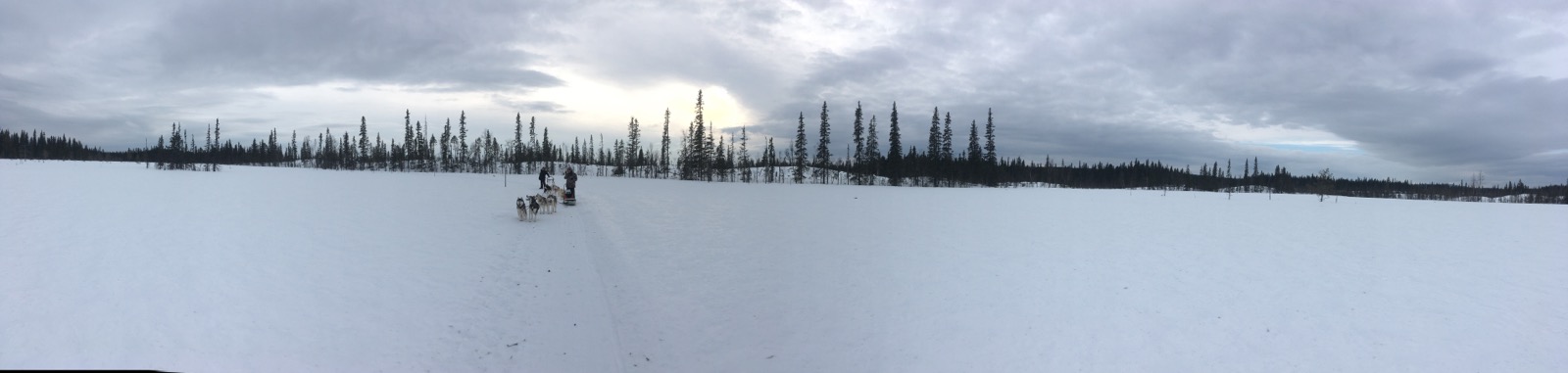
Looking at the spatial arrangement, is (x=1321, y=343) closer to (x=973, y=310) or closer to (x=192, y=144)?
(x=973, y=310)

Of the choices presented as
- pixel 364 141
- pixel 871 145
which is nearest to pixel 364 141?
pixel 364 141

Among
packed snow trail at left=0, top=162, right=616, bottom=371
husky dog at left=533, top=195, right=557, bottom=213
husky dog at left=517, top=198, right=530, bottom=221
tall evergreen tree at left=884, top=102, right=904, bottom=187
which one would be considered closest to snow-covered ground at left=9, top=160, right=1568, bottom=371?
packed snow trail at left=0, top=162, right=616, bottom=371

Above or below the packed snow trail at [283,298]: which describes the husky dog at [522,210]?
above

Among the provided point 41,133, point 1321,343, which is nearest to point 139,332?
point 1321,343

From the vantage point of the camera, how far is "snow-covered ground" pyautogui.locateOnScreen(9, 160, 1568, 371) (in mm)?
5254

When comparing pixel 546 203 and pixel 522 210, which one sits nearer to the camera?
pixel 522 210

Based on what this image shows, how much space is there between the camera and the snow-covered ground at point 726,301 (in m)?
5.25

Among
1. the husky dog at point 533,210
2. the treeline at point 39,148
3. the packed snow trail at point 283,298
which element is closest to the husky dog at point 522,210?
the husky dog at point 533,210

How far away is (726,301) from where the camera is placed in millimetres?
7285

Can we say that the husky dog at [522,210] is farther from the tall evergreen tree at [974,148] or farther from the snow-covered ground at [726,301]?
the tall evergreen tree at [974,148]

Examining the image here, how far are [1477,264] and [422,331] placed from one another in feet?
54.3

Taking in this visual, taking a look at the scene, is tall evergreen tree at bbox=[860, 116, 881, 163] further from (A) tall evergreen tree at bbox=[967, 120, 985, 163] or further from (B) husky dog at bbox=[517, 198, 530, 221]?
(B) husky dog at bbox=[517, 198, 530, 221]

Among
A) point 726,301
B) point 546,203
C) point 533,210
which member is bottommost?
point 726,301

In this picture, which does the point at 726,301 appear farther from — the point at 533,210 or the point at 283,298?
the point at 533,210
